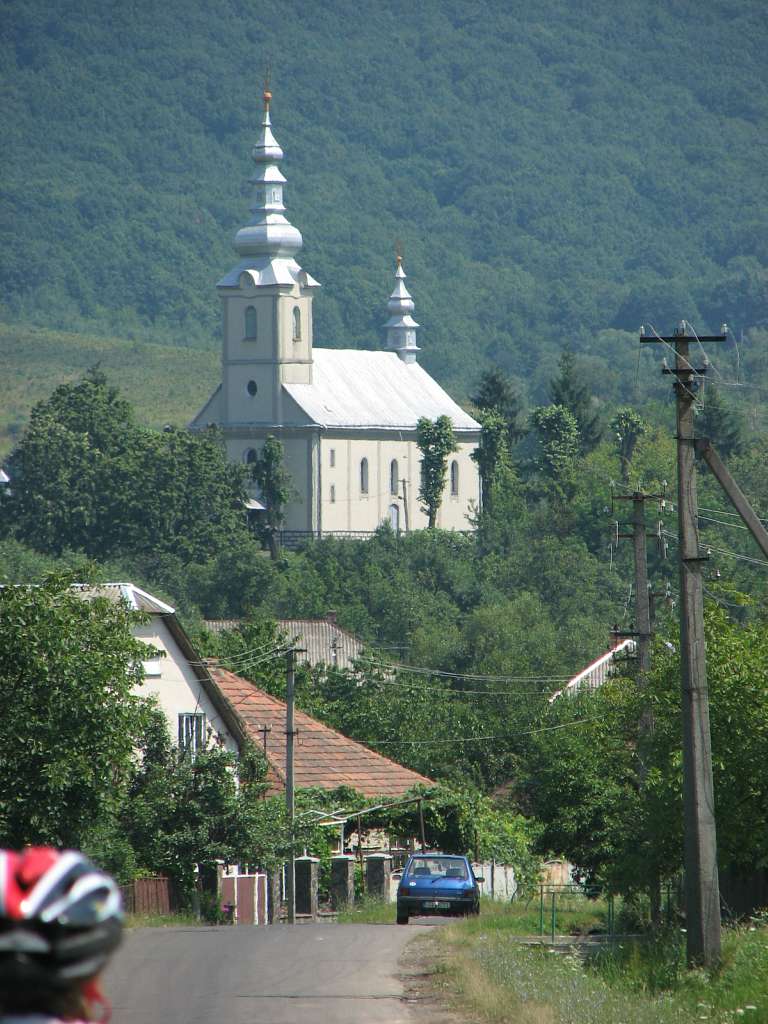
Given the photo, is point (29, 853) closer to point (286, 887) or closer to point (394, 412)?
point (286, 887)

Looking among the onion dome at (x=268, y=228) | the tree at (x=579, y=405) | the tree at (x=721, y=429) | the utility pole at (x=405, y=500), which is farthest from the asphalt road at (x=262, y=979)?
the tree at (x=579, y=405)

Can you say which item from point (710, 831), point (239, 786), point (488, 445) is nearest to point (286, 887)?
point (239, 786)

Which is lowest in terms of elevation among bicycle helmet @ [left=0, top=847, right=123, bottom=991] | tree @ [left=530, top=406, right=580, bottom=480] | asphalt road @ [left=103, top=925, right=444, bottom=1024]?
asphalt road @ [left=103, top=925, right=444, bottom=1024]

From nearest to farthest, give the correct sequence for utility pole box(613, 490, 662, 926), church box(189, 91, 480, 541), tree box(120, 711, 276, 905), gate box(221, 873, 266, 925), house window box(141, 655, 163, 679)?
utility pole box(613, 490, 662, 926), tree box(120, 711, 276, 905), gate box(221, 873, 266, 925), house window box(141, 655, 163, 679), church box(189, 91, 480, 541)

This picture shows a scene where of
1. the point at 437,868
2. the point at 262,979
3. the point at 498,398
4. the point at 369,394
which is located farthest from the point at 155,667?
the point at 498,398

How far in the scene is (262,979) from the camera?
55.5ft

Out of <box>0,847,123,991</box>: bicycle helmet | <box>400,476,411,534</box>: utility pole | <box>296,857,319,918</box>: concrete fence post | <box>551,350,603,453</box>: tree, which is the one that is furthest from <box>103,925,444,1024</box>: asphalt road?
<box>551,350,603,453</box>: tree

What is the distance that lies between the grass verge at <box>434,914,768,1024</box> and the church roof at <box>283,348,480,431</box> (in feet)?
378

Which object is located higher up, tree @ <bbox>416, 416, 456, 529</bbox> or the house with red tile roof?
tree @ <bbox>416, 416, 456, 529</bbox>

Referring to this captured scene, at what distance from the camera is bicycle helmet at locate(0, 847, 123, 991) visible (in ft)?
12.0

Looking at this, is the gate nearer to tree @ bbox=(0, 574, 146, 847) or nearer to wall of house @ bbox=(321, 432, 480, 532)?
tree @ bbox=(0, 574, 146, 847)

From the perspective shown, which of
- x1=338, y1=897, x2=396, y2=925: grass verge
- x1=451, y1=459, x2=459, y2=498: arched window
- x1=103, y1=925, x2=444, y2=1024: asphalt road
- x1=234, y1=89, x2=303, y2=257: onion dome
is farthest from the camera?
x1=451, y1=459, x2=459, y2=498: arched window

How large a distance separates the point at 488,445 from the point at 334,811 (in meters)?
103

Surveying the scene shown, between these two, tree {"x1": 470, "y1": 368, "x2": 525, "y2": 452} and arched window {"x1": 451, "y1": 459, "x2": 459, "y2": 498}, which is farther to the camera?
tree {"x1": 470, "y1": 368, "x2": 525, "y2": 452}
